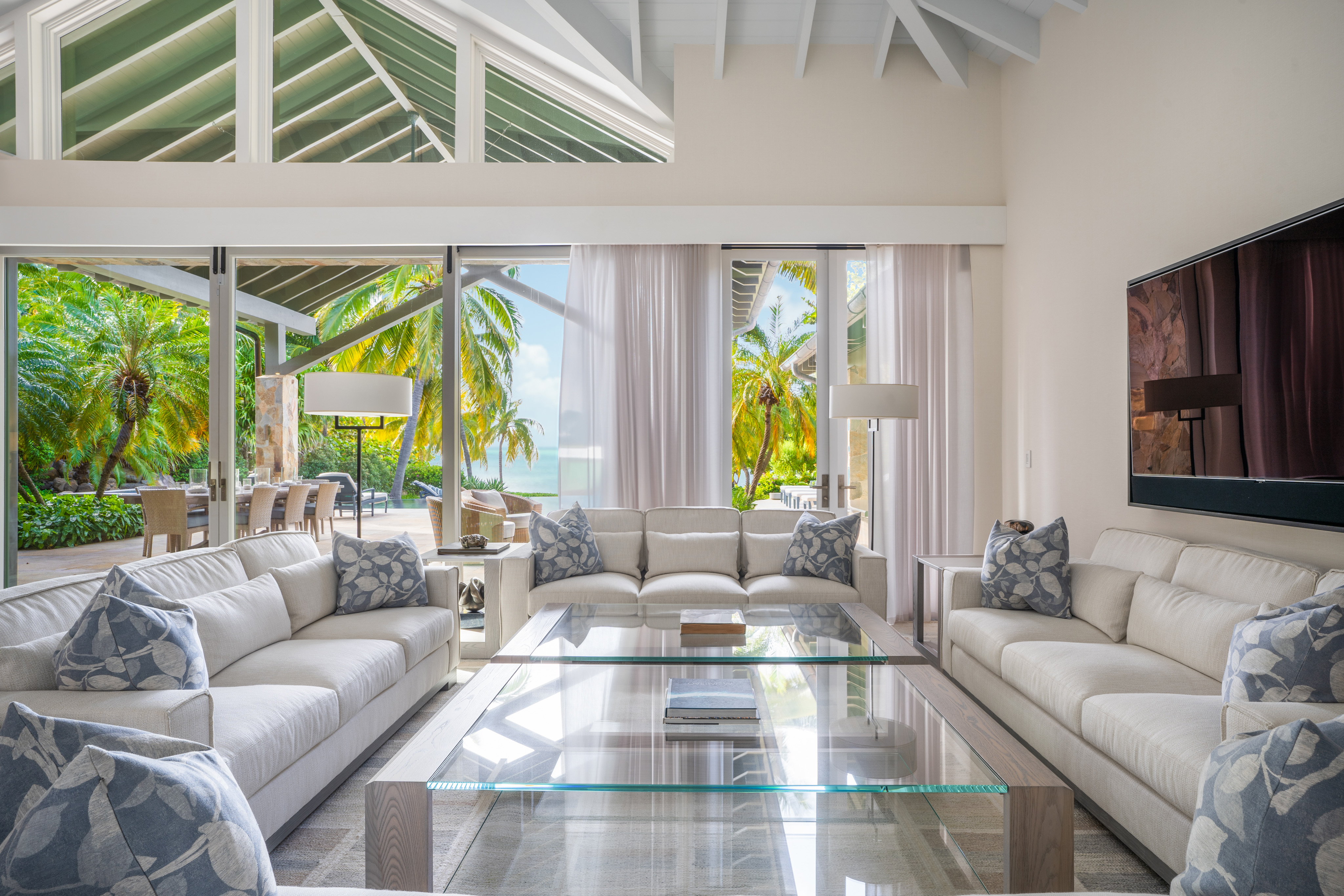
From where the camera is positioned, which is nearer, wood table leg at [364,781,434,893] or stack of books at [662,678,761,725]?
wood table leg at [364,781,434,893]

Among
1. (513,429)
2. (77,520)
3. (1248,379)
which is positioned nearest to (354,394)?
(513,429)

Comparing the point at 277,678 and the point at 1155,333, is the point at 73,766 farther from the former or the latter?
the point at 1155,333

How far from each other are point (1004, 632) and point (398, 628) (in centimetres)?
249

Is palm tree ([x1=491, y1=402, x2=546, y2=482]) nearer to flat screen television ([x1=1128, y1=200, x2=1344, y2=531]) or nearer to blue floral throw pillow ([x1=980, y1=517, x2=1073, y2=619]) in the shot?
blue floral throw pillow ([x1=980, y1=517, x2=1073, y2=619])

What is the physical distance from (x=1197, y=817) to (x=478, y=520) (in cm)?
470

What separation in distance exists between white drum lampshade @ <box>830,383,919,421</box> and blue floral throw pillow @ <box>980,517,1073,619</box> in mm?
1164

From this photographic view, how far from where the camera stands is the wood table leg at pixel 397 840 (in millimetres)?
1695

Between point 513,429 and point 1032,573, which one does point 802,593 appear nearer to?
point 1032,573

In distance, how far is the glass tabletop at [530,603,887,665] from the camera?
2801 millimetres

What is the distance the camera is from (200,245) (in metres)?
5.26

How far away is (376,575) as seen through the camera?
3.58 metres

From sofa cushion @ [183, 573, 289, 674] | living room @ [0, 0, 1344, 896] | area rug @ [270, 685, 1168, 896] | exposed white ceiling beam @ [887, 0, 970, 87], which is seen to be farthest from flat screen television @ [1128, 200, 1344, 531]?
sofa cushion @ [183, 573, 289, 674]

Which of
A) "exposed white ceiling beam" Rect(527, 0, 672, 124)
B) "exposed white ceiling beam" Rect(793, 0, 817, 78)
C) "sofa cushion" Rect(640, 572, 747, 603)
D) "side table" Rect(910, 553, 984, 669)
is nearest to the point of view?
"sofa cushion" Rect(640, 572, 747, 603)

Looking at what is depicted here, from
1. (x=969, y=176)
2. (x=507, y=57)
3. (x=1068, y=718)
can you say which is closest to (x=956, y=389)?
(x=969, y=176)
